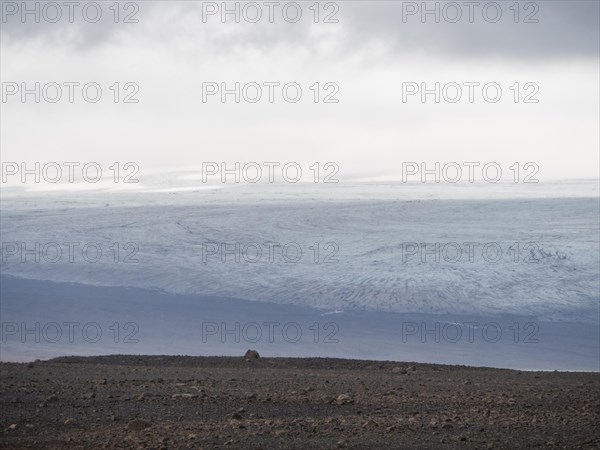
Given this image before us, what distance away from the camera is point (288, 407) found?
795 cm

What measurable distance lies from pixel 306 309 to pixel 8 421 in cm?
1106

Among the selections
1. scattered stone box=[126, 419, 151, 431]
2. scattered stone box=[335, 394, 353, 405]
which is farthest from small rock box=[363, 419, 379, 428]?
scattered stone box=[126, 419, 151, 431]

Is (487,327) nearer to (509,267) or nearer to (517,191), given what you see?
(509,267)

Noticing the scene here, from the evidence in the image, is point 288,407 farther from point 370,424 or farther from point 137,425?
point 137,425

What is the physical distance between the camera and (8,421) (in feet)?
23.8

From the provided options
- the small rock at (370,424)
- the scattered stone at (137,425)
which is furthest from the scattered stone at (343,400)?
the scattered stone at (137,425)

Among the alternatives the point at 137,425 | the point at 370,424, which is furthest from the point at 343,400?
the point at 137,425

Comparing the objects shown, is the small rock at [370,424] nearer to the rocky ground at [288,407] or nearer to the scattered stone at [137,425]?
the rocky ground at [288,407]

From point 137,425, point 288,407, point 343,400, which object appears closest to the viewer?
point 137,425

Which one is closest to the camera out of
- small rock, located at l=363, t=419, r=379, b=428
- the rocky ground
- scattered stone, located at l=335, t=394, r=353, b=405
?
the rocky ground

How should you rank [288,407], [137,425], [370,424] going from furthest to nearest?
[288,407], [370,424], [137,425]

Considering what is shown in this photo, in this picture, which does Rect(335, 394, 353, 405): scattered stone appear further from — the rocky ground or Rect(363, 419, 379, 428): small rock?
Rect(363, 419, 379, 428): small rock

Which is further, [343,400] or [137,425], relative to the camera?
[343,400]

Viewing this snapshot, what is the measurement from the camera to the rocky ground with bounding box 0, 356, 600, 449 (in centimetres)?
679
